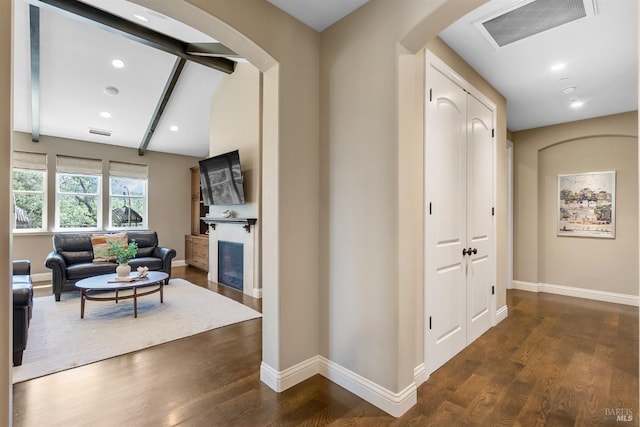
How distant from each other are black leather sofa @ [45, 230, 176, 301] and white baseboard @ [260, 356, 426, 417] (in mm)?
3798

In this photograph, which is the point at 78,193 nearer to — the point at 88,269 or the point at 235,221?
the point at 88,269

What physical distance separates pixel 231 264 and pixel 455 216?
396 centimetres

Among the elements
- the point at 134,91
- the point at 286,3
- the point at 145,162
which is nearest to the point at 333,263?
the point at 286,3

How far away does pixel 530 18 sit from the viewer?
2.20 meters

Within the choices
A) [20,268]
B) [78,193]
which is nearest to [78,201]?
[78,193]

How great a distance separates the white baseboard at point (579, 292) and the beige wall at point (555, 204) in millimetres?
59

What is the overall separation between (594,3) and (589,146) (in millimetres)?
3244

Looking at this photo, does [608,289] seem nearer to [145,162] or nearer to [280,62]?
[280,62]

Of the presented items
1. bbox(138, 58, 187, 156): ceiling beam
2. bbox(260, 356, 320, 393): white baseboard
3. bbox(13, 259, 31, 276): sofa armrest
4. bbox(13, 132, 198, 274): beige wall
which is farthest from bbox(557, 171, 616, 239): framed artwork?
bbox(13, 132, 198, 274): beige wall

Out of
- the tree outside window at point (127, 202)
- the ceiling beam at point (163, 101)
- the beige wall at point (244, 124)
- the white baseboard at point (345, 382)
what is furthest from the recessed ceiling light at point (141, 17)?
the tree outside window at point (127, 202)

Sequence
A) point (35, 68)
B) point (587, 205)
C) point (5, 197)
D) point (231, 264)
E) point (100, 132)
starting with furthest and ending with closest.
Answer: point (100, 132)
point (231, 264)
point (587, 205)
point (35, 68)
point (5, 197)

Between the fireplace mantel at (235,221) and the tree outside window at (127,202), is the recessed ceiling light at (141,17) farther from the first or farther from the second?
the tree outside window at (127,202)

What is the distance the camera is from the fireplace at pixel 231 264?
16.6 ft

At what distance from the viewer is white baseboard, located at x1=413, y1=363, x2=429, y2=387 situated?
2.11 m
